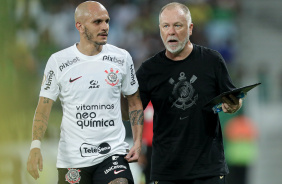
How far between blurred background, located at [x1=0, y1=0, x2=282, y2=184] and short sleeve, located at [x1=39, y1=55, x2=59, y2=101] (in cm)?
106

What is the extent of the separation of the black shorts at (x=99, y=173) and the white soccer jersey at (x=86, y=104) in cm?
5

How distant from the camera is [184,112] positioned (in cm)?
553

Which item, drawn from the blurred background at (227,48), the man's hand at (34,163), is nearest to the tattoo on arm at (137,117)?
the man's hand at (34,163)

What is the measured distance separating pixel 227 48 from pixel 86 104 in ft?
30.2

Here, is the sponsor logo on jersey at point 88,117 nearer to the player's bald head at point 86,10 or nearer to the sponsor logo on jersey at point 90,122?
the sponsor logo on jersey at point 90,122

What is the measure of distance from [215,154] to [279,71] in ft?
31.3

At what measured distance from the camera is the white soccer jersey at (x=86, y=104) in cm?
520

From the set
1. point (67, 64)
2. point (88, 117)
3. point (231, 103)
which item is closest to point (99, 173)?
point (88, 117)

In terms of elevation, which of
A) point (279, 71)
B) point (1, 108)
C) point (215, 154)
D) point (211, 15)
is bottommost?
point (215, 154)

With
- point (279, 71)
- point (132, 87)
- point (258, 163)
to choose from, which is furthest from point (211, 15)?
point (132, 87)

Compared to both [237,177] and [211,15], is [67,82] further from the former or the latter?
[211,15]

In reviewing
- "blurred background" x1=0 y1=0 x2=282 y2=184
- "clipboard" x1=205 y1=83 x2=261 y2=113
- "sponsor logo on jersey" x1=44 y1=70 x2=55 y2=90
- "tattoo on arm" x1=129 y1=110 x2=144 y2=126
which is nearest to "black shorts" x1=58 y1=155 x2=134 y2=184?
"tattoo on arm" x1=129 y1=110 x2=144 y2=126

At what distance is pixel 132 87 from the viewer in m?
5.51

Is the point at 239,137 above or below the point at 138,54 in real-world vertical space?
below
